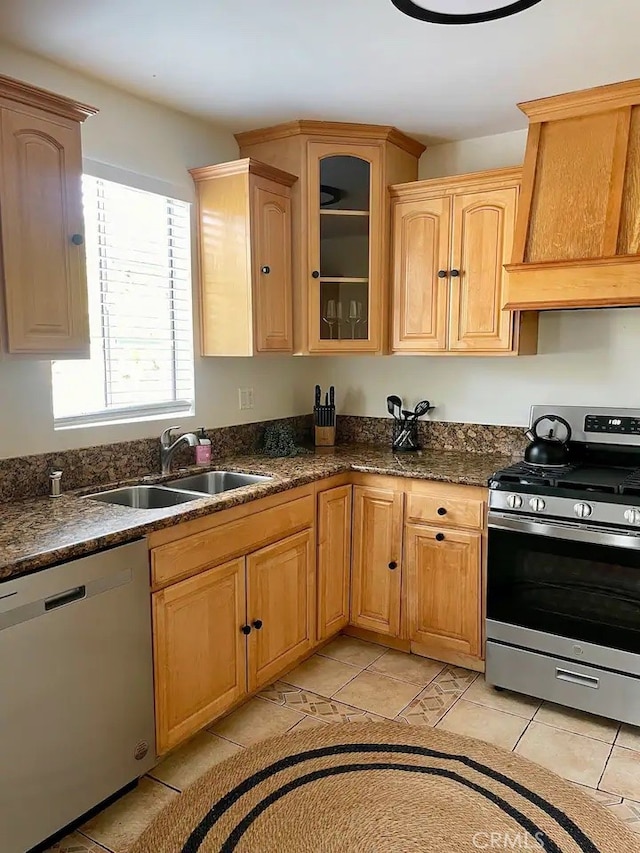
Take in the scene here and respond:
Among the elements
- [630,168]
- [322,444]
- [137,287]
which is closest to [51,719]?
[137,287]

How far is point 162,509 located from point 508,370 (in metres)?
1.90

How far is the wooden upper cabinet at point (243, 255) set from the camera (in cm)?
286

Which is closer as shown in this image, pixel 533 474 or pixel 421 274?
pixel 533 474

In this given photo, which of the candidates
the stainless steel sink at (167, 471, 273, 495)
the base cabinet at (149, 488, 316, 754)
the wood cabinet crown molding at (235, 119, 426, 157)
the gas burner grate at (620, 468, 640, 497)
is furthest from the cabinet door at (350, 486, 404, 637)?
the wood cabinet crown molding at (235, 119, 426, 157)

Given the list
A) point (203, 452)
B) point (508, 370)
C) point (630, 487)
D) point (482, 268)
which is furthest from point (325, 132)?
point (630, 487)

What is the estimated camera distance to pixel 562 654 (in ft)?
8.30

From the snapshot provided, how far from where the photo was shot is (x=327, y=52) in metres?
2.23

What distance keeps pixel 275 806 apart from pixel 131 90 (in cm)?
272

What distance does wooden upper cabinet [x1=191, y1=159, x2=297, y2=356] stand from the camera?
9.39 feet

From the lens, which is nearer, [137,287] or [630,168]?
[630,168]

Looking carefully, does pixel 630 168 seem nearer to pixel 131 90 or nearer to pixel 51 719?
pixel 131 90

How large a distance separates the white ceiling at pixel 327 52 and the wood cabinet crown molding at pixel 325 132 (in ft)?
0.30

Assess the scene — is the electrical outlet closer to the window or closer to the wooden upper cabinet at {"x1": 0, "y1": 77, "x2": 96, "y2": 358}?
the window
